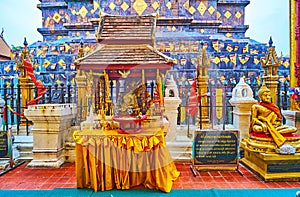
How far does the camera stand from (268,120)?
541 cm

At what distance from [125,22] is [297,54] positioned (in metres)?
6.98

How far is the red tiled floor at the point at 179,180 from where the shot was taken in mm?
5064

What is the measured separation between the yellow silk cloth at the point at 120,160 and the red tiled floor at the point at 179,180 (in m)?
0.46

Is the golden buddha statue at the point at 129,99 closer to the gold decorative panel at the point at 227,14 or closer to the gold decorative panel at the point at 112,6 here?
the gold decorative panel at the point at 112,6

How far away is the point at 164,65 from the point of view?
4.85m

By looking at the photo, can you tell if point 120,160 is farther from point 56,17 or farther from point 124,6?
point 56,17

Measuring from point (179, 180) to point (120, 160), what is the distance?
4.44ft

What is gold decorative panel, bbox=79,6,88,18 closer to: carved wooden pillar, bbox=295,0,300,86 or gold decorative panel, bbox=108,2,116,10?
gold decorative panel, bbox=108,2,116,10

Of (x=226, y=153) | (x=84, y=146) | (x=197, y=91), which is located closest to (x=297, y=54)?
(x=197, y=91)

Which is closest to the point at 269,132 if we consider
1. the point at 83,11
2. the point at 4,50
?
the point at 83,11

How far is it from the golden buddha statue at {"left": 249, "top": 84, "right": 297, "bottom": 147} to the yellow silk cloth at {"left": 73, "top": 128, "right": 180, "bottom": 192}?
2.03 meters

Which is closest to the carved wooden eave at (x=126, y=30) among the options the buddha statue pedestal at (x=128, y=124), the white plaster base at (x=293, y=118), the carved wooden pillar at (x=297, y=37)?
the buddha statue pedestal at (x=128, y=124)

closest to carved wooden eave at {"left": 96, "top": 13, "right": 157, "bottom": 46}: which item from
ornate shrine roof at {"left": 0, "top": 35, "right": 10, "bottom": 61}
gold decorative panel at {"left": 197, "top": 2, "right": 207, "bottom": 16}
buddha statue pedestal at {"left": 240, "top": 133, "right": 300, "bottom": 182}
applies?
buddha statue pedestal at {"left": 240, "top": 133, "right": 300, "bottom": 182}

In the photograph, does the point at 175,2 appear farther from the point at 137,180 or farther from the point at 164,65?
the point at 137,180
